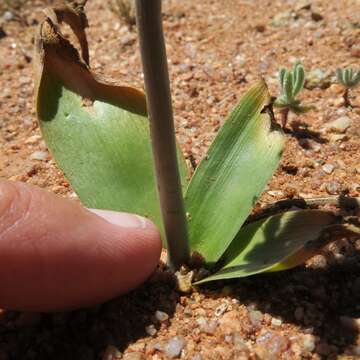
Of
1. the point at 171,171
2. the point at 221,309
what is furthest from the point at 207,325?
the point at 171,171

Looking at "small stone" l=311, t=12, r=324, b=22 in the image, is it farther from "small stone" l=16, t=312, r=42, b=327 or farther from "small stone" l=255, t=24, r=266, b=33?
"small stone" l=16, t=312, r=42, b=327

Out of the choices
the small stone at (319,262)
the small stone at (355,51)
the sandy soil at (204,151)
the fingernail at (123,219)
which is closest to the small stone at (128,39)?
the sandy soil at (204,151)

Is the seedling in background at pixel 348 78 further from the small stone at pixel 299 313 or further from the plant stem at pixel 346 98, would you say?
the small stone at pixel 299 313

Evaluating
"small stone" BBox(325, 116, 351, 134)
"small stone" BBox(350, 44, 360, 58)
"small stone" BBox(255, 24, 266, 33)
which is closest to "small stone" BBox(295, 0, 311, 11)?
"small stone" BBox(255, 24, 266, 33)

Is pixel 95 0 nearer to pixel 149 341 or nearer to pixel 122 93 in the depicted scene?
pixel 122 93

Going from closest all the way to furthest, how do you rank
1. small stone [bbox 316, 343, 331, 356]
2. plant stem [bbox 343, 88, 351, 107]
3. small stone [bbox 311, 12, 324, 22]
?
1. small stone [bbox 316, 343, 331, 356]
2. plant stem [bbox 343, 88, 351, 107]
3. small stone [bbox 311, 12, 324, 22]

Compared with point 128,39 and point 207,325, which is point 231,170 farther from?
point 128,39
